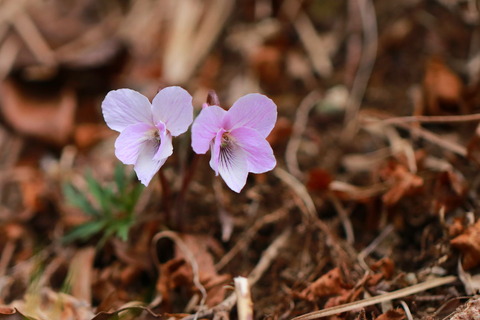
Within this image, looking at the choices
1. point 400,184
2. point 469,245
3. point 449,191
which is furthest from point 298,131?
point 469,245

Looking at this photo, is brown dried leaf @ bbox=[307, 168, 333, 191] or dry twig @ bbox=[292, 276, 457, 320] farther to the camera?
brown dried leaf @ bbox=[307, 168, 333, 191]

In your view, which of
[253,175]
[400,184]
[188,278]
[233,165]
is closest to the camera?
[233,165]

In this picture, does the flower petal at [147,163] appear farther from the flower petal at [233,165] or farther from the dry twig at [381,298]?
the dry twig at [381,298]

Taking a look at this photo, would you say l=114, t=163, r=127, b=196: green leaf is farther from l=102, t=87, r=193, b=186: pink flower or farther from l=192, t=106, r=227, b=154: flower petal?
l=192, t=106, r=227, b=154: flower petal

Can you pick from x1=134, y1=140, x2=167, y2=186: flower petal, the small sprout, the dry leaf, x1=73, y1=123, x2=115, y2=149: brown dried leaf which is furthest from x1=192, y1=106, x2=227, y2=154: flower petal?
x1=73, y1=123, x2=115, y2=149: brown dried leaf

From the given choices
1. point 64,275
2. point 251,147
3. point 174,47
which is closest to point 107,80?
point 174,47

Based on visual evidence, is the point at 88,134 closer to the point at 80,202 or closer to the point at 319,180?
the point at 80,202
